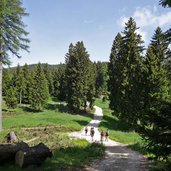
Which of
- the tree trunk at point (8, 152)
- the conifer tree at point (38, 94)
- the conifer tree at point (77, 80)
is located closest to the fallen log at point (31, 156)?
the tree trunk at point (8, 152)

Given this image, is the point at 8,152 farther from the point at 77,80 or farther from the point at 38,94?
the point at 38,94

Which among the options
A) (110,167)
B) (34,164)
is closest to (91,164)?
(110,167)

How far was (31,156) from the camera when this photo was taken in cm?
1531

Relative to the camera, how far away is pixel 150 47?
138ft

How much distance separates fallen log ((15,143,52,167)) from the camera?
49.2 feet

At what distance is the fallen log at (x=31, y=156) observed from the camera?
49.2 feet

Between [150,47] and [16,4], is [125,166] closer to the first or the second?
[16,4]

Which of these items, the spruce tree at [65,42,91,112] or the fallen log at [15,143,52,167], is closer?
the fallen log at [15,143,52,167]

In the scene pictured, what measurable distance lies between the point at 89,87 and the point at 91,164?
4950 cm

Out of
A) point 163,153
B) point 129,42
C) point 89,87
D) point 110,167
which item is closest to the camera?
point 163,153

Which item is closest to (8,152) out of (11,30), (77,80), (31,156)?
(31,156)

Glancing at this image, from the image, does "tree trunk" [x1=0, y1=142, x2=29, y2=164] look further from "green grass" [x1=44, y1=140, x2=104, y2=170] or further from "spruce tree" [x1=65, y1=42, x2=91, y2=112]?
"spruce tree" [x1=65, y1=42, x2=91, y2=112]

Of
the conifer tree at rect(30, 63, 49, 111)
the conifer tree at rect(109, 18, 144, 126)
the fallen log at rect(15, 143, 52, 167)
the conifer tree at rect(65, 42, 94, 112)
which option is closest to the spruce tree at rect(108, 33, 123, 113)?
the conifer tree at rect(109, 18, 144, 126)

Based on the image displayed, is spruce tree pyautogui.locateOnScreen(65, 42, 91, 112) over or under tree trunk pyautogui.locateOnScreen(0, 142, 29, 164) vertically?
over
